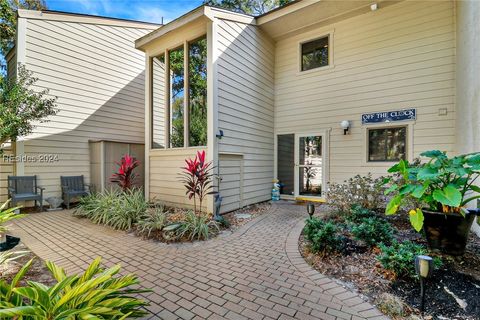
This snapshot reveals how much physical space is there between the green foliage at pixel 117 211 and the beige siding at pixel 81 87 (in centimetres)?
240

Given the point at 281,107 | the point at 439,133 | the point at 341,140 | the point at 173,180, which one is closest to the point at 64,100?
the point at 173,180

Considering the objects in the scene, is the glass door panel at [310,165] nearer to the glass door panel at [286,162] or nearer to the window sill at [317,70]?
the glass door panel at [286,162]

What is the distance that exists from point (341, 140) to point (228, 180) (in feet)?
Result: 11.7

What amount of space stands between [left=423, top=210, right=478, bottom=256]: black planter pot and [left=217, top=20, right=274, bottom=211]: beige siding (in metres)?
4.02

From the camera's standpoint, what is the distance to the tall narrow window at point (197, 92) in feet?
18.5

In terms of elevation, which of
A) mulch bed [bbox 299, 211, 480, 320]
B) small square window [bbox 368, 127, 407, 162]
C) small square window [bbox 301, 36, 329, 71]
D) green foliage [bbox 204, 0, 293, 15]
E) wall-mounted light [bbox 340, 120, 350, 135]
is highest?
green foliage [bbox 204, 0, 293, 15]

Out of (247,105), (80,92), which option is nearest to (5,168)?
(80,92)

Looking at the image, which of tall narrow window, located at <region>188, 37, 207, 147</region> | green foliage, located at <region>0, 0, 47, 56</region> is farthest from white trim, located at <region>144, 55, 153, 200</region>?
green foliage, located at <region>0, 0, 47, 56</region>

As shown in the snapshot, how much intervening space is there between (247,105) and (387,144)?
3957mm

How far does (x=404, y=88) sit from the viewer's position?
19.0 feet

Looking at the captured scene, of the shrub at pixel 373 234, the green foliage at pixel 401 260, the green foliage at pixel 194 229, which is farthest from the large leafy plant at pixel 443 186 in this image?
the green foliage at pixel 194 229

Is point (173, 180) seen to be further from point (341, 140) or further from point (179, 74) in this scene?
point (341, 140)

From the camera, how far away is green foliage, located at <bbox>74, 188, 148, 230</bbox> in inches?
187

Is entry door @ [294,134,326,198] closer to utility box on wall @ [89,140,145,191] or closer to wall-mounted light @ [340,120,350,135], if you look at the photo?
wall-mounted light @ [340,120,350,135]
